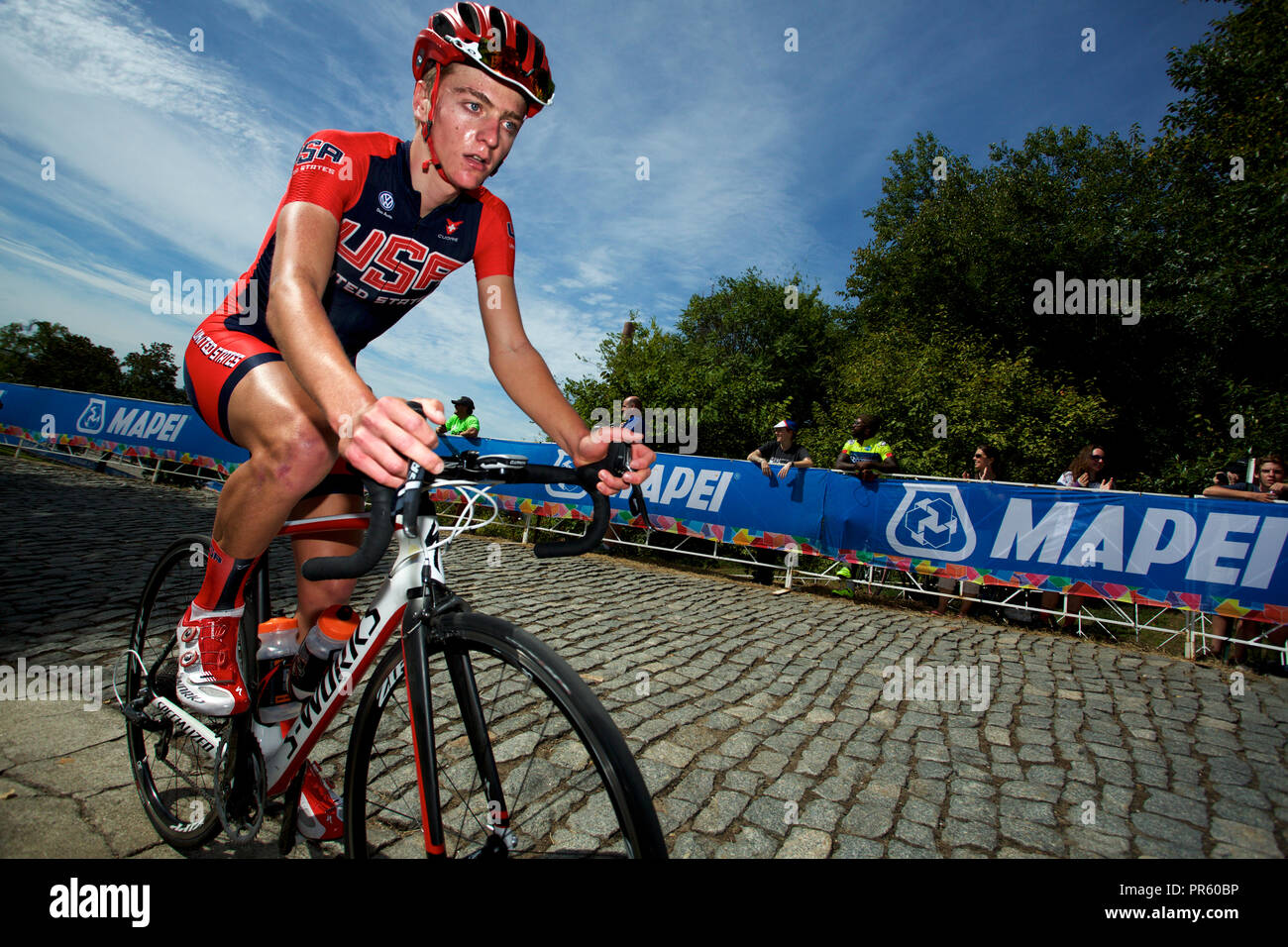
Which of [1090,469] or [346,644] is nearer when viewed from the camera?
[346,644]

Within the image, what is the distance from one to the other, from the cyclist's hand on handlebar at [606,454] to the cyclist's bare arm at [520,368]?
0.21 feet

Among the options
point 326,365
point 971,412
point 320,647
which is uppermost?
point 971,412

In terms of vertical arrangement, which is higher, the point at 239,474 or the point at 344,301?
the point at 344,301

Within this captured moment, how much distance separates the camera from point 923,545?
7.62 m

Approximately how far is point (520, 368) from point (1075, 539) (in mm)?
7199

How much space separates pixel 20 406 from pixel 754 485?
61.8ft

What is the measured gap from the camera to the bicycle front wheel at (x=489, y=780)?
1.19 m

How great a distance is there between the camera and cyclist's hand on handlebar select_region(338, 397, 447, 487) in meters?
1.06

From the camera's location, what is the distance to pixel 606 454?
1673 mm

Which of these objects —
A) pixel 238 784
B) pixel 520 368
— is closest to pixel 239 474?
pixel 520 368

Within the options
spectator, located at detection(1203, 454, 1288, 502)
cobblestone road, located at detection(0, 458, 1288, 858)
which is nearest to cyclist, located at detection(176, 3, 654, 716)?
cobblestone road, located at detection(0, 458, 1288, 858)

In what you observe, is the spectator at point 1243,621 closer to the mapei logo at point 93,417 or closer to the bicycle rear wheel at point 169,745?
the bicycle rear wheel at point 169,745

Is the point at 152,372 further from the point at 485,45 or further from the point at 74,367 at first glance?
the point at 485,45

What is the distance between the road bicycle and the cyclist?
0.16m
